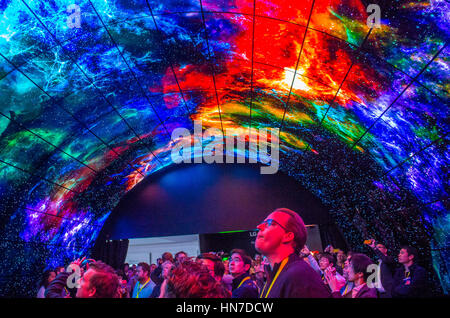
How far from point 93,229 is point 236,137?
7.98 m

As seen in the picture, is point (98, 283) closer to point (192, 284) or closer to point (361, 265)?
point (192, 284)

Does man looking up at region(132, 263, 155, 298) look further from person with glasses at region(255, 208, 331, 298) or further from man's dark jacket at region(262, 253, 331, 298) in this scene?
man's dark jacket at region(262, 253, 331, 298)

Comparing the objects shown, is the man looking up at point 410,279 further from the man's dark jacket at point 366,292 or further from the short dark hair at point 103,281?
the short dark hair at point 103,281

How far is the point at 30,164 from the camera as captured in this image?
1049cm

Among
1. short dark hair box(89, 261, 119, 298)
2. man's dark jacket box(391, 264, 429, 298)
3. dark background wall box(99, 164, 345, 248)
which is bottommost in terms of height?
man's dark jacket box(391, 264, 429, 298)

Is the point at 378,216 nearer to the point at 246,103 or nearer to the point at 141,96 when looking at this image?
the point at 246,103

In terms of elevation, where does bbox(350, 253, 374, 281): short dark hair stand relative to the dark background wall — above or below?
below

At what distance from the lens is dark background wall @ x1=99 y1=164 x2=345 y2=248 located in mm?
15086

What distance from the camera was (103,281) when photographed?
2855 millimetres

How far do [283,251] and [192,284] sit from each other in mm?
727

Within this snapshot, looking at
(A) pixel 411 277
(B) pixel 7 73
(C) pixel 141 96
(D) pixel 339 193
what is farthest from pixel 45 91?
(D) pixel 339 193

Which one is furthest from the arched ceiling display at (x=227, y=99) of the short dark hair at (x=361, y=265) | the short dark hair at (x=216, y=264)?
the short dark hair at (x=216, y=264)

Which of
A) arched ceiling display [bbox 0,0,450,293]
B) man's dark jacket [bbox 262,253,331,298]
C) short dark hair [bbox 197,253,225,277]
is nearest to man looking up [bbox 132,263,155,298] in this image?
short dark hair [bbox 197,253,225,277]

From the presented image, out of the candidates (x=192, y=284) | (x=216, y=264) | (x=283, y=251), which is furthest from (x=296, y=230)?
(x=216, y=264)
